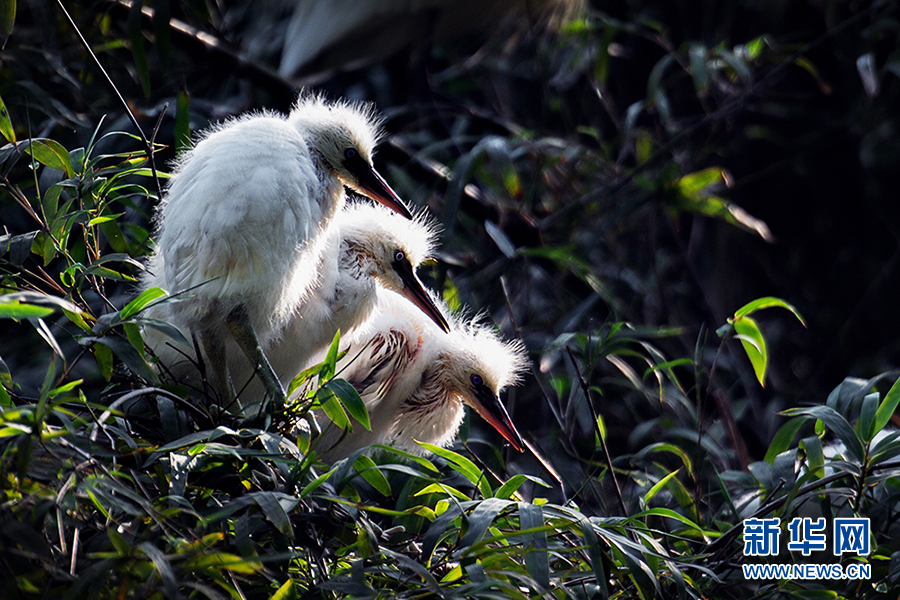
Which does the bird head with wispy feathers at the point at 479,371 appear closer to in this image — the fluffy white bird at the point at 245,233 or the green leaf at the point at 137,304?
the fluffy white bird at the point at 245,233

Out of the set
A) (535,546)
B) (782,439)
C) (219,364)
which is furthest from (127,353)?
(782,439)

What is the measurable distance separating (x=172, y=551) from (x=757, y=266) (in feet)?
8.27

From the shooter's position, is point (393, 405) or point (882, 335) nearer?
point (393, 405)

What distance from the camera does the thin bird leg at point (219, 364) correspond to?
107 centimetres

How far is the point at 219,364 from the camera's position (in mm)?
1090

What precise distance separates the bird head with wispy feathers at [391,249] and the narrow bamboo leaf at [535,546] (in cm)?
58

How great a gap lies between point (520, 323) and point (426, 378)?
66 centimetres

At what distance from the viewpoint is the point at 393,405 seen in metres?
1.40

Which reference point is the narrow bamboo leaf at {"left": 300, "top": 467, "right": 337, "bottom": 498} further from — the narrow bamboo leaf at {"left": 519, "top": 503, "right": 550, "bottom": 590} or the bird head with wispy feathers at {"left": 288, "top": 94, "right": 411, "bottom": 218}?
the bird head with wispy feathers at {"left": 288, "top": 94, "right": 411, "bottom": 218}

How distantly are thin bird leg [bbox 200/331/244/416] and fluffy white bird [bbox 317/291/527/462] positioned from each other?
11.8 inches

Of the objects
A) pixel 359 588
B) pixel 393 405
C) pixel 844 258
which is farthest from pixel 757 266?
pixel 359 588

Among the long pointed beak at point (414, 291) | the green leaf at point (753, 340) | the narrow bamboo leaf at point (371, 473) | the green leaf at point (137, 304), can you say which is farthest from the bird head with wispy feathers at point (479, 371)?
the green leaf at point (137, 304)

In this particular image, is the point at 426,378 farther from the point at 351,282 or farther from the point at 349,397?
the point at 349,397

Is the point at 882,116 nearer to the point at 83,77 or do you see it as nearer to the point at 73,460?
the point at 83,77
